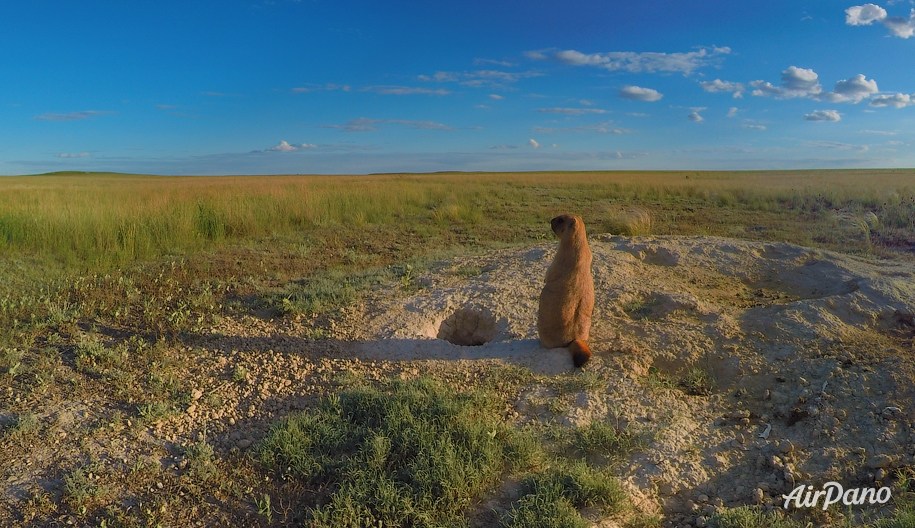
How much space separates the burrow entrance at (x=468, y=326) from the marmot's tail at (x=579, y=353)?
121 cm

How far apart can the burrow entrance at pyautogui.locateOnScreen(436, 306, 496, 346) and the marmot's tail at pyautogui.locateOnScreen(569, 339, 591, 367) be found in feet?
3.97

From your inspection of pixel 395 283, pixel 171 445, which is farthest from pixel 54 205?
pixel 171 445

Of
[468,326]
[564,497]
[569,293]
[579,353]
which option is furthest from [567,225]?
[564,497]

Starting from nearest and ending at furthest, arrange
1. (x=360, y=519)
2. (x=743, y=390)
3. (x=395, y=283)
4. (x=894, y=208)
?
(x=360, y=519) → (x=743, y=390) → (x=395, y=283) → (x=894, y=208)

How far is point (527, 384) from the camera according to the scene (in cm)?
481

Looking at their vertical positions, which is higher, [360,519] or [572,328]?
[572,328]

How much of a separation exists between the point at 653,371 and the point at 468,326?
6.94 feet

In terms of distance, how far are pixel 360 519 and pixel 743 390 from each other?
11.0 feet

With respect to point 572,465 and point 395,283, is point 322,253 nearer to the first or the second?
point 395,283

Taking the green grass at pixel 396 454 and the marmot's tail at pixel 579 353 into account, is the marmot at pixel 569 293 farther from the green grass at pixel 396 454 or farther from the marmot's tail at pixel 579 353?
the green grass at pixel 396 454

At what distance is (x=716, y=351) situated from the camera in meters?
5.32

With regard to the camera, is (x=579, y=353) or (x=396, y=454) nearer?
(x=396, y=454)

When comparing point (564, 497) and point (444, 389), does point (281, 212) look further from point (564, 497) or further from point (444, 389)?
point (564, 497)

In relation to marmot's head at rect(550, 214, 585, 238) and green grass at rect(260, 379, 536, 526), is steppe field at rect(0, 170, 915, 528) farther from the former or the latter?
A: marmot's head at rect(550, 214, 585, 238)
